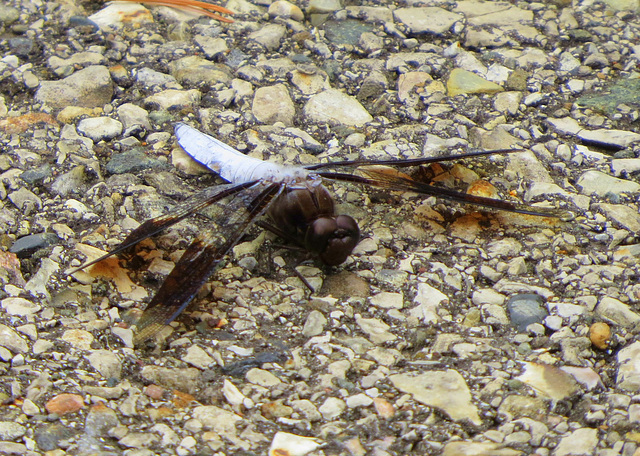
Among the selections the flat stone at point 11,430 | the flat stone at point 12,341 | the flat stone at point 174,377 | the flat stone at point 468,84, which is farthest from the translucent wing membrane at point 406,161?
the flat stone at point 11,430

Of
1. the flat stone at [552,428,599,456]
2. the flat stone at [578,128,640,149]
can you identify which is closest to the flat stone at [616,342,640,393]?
the flat stone at [552,428,599,456]

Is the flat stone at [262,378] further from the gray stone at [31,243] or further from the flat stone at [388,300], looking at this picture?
the gray stone at [31,243]

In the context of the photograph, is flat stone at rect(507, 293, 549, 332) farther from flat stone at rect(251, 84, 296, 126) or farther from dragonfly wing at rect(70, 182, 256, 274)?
flat stone at rect(251, 84, 296, 126)

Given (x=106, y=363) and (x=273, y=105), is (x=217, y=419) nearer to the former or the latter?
(x=106, y=363)

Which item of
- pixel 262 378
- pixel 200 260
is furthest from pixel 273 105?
pixel 262 378

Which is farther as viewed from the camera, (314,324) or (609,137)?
(609,137)

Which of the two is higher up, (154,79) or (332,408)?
(154,79)

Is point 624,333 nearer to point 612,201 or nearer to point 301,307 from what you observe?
point 612,201
